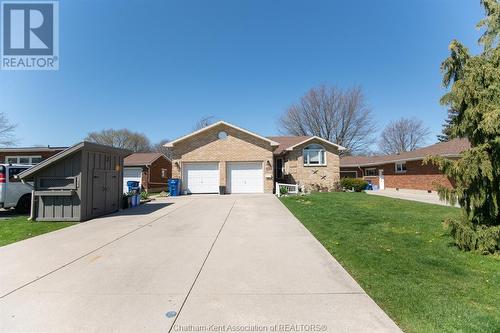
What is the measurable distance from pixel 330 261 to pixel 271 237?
2.16 m

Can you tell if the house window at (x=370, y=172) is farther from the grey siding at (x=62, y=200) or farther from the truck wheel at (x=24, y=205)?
the truck wheel at (x=24, y=205)

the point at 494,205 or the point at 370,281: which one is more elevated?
the point at 494,205

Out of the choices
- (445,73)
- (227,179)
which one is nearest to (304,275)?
(445,73)

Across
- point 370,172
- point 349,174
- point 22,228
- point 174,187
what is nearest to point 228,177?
point 174,187

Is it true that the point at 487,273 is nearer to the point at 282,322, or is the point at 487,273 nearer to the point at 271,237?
the point at 282,322

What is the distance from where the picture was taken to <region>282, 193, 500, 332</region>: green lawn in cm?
313

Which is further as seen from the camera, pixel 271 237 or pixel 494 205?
pixel 271 237

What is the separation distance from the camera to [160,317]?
3234 mm

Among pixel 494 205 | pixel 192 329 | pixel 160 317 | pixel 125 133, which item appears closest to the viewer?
pixel 192 329

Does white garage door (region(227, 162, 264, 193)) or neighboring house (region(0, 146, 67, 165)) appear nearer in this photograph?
white garage door (region(227, 162, 264, 193))

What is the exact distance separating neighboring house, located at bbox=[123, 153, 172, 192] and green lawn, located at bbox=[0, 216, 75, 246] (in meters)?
16.9

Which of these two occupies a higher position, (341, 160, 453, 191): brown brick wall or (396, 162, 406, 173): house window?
(396, 162, 406, 173): house window

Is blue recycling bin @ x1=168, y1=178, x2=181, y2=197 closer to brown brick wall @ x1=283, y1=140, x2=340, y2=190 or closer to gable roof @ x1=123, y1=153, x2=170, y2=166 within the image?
gable roof @ x1=123, y1=153, x2=170, y2=166

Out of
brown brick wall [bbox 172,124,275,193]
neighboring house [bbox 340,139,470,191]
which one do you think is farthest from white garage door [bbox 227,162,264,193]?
neighboring house [bbox 340,139,470,191]
